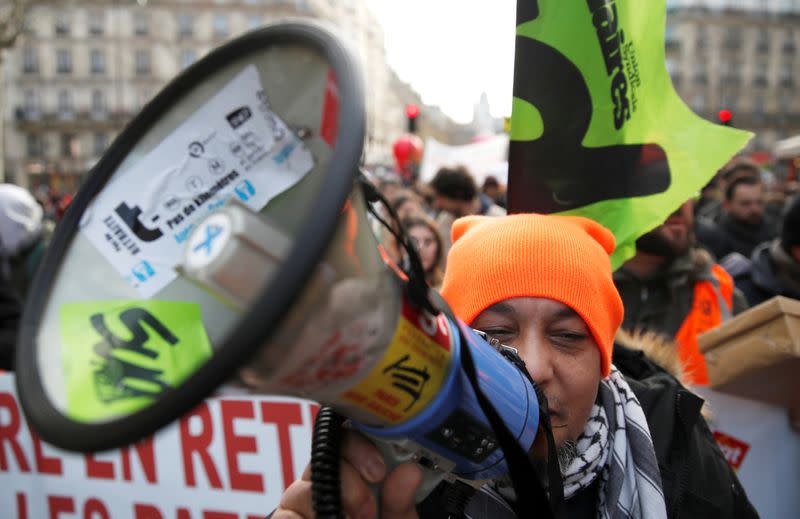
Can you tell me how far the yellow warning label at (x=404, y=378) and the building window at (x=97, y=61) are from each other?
57.7 metres

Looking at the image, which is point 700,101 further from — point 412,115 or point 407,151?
point 412,115

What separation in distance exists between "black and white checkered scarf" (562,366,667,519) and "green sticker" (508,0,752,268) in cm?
43

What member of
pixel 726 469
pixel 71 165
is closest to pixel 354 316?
pixel 726 469

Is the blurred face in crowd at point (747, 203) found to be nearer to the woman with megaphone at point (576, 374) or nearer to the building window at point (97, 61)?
Answer: the woman with megaphone at point (576, 374)

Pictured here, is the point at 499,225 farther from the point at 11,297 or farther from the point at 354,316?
the point at 11,297

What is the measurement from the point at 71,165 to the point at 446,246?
181ft

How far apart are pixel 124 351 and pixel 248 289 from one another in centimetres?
21

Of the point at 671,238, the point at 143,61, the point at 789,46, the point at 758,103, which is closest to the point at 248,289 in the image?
the point at 671,238

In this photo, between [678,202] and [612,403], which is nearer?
[612,403]

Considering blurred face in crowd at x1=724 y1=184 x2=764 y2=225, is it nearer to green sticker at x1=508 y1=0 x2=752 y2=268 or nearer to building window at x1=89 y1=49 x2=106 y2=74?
green sticker at x1=508 y1=0 x2=752 y2=268

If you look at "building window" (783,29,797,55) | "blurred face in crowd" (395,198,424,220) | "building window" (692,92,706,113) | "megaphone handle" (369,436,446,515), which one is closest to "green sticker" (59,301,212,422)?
"megaphone handle" (369,436,446,515)

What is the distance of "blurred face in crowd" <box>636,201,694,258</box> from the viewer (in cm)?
260

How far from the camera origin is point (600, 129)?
1.69 meters

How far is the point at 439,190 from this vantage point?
185 inches
